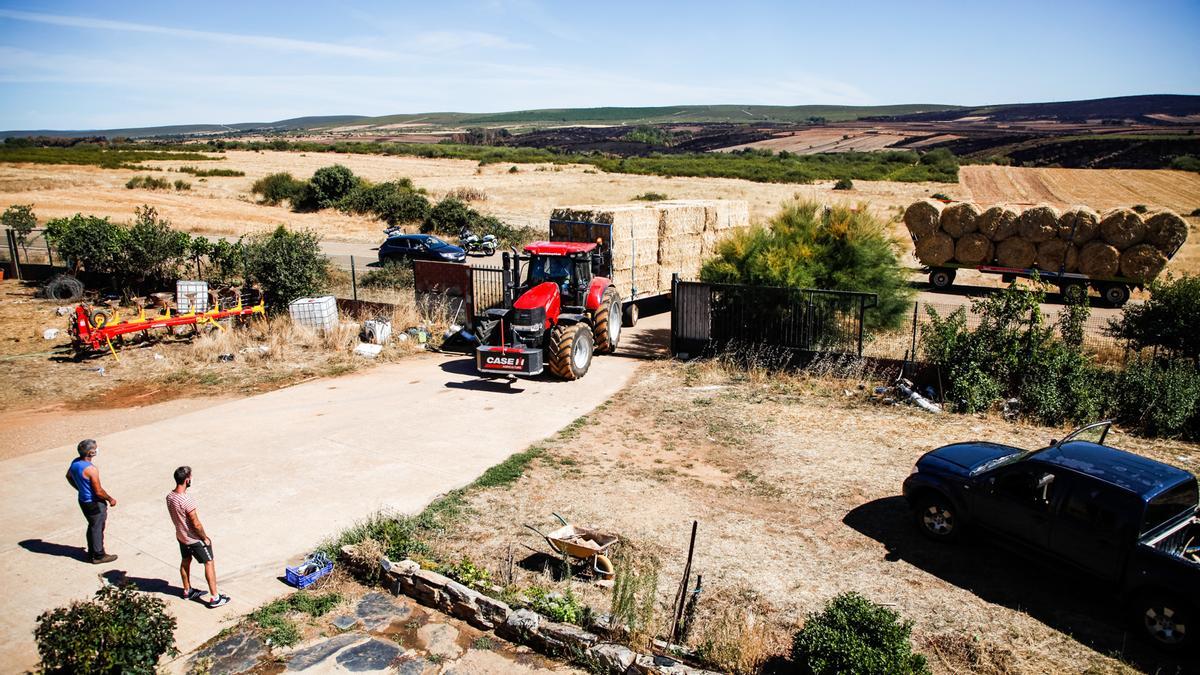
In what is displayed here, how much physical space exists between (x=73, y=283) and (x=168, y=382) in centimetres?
985

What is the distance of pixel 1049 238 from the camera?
81.3 ft

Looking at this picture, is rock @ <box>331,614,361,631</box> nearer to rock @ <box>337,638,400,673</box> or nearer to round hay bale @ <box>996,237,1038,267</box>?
rock @ <box>337,638,400,673</box>

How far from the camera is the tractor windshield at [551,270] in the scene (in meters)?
17.2

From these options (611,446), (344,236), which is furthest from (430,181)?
(611,446)

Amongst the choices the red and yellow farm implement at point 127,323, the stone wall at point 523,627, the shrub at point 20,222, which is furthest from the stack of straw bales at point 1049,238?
the shrub at point 20,222

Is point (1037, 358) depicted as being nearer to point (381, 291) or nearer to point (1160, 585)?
point (1160, 585)

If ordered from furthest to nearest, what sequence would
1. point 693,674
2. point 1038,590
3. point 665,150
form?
point 665,150 → point 1038,590 → point 693,674

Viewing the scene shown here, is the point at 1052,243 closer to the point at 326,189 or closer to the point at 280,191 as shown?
the point at 326,189

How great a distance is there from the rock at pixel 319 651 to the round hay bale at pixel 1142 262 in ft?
81.6

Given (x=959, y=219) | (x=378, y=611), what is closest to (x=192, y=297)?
(x=378, y=611)

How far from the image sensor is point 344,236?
131 ft

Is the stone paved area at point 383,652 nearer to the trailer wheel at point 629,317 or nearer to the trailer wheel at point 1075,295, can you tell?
the trailer wheel at point 1075,295

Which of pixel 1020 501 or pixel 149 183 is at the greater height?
pixel 149 183

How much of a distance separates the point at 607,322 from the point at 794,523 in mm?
8757
